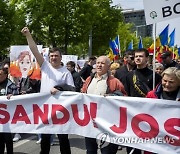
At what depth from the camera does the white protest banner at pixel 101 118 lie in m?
4.21

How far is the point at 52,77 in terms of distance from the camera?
4.99 m

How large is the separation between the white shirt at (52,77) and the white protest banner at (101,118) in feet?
0.53

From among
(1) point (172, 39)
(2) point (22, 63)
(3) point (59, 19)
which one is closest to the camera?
(2) point (22, 63)

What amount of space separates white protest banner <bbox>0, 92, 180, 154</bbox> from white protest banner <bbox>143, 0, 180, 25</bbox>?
4.07 feet

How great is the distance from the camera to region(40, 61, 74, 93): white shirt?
16.3 ft

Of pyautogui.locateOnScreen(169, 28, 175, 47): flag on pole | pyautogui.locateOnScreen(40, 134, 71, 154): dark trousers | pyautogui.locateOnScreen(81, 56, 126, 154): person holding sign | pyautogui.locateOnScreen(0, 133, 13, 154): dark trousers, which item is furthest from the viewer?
pyautogui.locateOnScreen(169, 28, 175, 47): flag on pole

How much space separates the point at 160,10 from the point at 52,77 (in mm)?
1669

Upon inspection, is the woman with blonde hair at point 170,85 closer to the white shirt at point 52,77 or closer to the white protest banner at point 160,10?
the white protest banner at point 160,10

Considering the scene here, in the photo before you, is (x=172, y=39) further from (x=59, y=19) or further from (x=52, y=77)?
(x=52, y=77)

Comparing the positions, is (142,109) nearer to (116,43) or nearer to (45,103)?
(45,103)

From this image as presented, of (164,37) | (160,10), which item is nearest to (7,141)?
(160,10)

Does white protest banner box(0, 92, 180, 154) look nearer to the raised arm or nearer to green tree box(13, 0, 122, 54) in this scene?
the raised arm

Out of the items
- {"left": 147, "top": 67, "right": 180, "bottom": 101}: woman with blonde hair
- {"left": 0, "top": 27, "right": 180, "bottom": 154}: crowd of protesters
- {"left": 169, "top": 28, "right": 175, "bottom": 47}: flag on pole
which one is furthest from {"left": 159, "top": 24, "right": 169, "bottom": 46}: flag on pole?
{"left": 147, "top": 67, "right": 180, "bottom": 101}: woman with blonde hair

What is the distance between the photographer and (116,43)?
1862 centimetres
